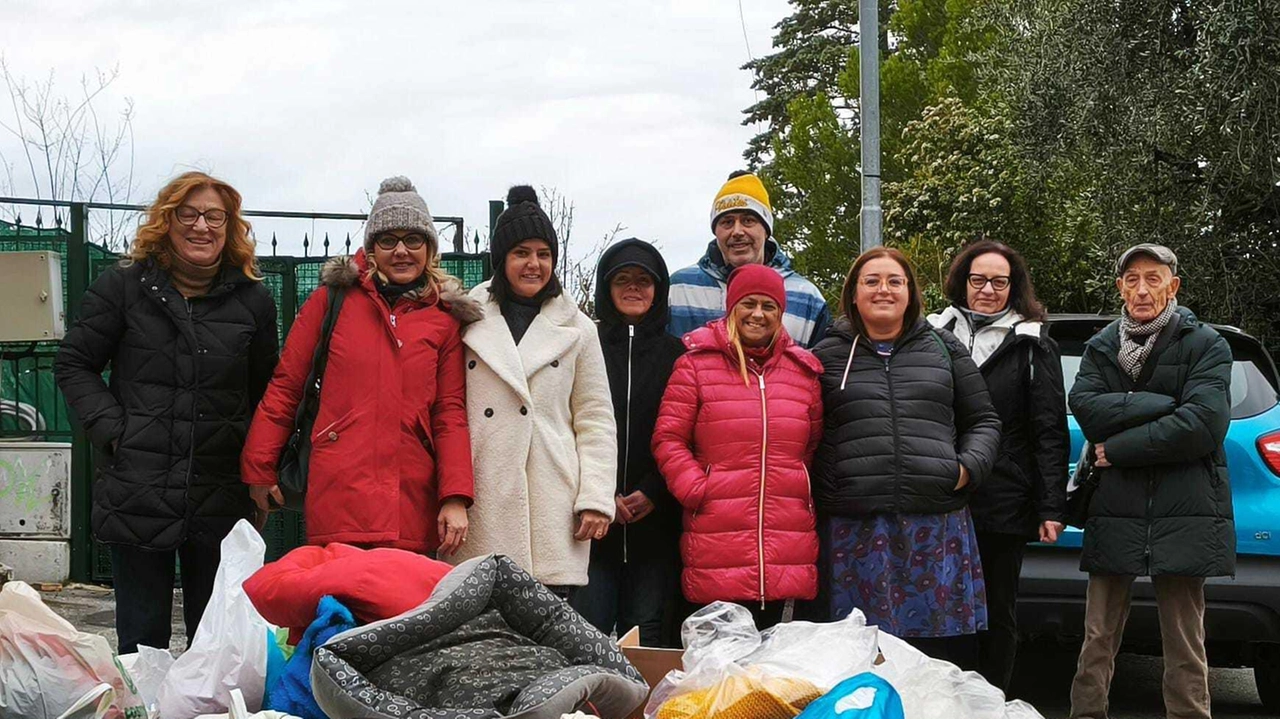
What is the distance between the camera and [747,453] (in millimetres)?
4367

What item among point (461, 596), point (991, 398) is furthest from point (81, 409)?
point (991, 398)

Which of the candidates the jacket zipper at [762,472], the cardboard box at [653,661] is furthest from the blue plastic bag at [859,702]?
the jacket zipper at [762,472]

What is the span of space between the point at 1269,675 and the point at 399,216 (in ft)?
13.6

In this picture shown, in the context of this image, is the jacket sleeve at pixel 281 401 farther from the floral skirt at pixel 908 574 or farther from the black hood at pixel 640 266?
the floral skirt at pixel 908 574

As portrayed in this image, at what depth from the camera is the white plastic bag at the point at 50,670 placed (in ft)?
10.0

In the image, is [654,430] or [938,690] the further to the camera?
[654,430]

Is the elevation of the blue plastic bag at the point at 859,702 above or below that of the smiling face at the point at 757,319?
below

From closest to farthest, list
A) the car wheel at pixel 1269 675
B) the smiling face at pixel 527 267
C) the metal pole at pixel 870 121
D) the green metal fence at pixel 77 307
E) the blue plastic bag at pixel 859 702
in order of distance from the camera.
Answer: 1. the blue plastic bag at pixel 859 702
2. the smiling face at pixel 527 267
3. the car wheel at pixel 1269 675
4. the green metal fence at pixel 77 307
5. the metal pole at pixel 870 121

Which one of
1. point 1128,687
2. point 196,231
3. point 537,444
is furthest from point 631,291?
point 1128,687

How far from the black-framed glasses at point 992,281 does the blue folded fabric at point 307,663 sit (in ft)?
9.27

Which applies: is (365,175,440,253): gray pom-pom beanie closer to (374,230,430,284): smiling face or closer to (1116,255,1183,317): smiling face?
(374,230,430,284): smiling face

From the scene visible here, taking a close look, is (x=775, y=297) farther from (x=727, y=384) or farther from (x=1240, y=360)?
(x=1240, y=360)

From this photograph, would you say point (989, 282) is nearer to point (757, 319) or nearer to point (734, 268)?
point (734, 268)

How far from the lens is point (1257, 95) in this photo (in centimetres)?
1003
